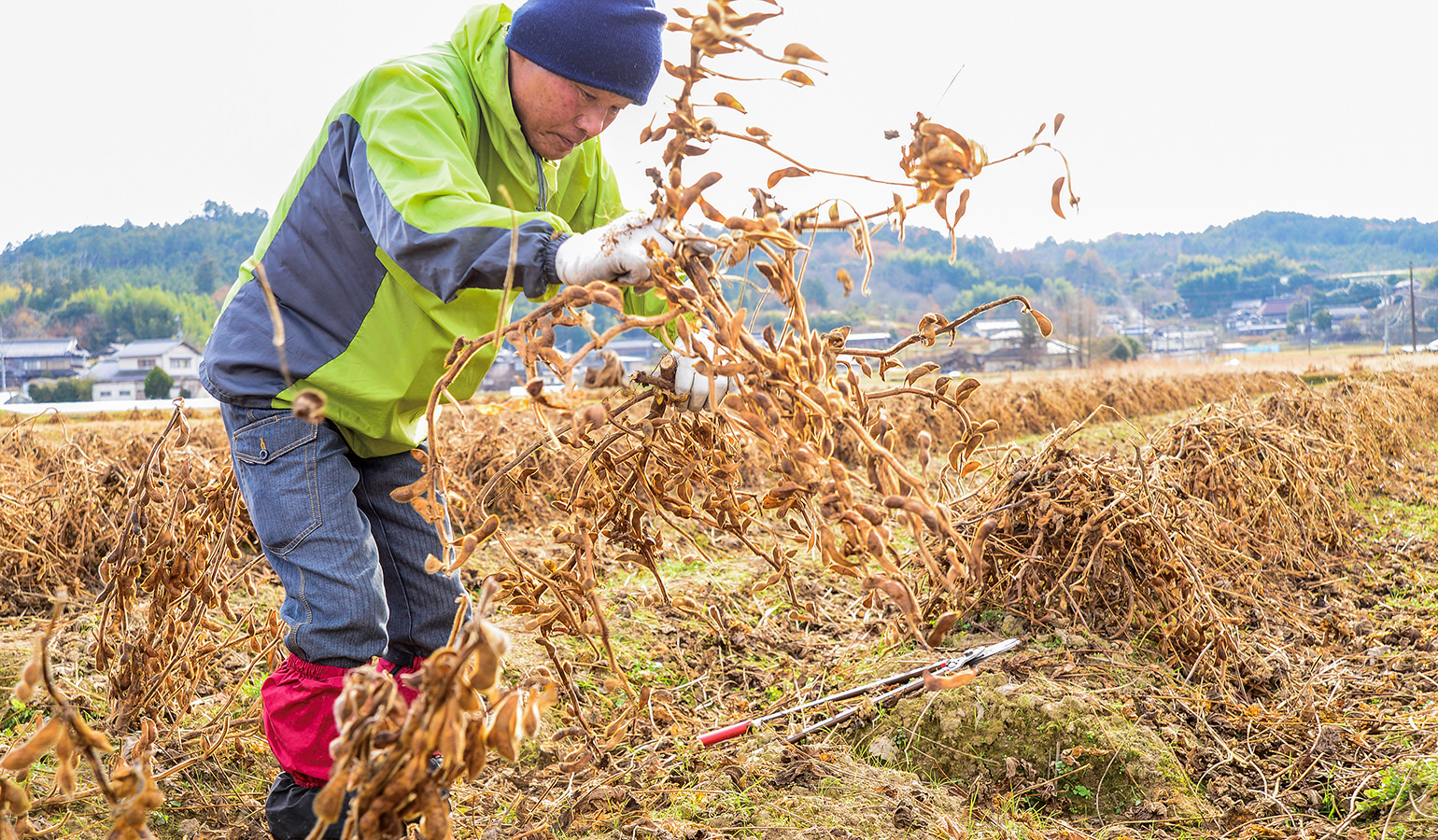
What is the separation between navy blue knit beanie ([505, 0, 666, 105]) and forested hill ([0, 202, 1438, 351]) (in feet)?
161

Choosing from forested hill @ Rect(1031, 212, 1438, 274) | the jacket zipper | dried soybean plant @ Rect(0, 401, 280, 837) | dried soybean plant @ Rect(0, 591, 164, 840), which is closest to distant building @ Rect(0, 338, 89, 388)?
dried soybean plant @ Rect(0, 401, 280, 837)

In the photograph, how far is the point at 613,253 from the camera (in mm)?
1159

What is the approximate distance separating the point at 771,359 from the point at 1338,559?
490 cm

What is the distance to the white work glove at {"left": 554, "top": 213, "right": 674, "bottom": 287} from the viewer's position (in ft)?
3.79

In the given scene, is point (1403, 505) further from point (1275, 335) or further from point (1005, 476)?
point (1275, 335)

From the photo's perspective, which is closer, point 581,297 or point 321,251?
point 581,297

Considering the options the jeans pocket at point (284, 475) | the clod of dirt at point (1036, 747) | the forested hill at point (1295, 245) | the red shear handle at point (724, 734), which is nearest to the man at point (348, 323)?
the jeans pocket at point (284, 475)

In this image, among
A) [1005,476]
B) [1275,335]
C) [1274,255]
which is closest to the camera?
[1005,476]

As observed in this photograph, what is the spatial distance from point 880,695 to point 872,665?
352mm

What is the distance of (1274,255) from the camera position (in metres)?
106

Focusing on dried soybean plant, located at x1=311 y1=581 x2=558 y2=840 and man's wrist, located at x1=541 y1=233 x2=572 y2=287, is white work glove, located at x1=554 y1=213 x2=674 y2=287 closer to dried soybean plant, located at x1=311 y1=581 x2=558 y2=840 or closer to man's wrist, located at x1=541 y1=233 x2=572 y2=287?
man's wrist, located at x1=541 y1=233 x2=572 y2=287

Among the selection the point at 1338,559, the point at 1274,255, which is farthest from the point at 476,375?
the point at 1274,255

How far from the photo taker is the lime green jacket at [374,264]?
1523mm

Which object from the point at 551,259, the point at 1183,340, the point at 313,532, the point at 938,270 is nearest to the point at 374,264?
the point at 313,532
